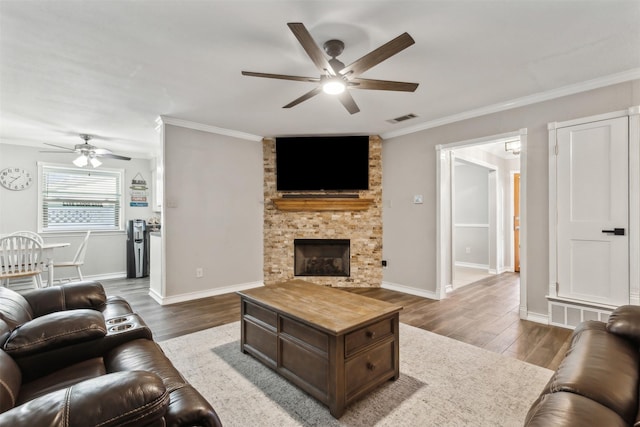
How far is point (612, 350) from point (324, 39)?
95.1 inches

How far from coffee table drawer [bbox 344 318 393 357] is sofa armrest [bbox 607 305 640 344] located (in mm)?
1150

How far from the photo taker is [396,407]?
6.02ft

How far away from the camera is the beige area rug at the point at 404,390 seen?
1737mm

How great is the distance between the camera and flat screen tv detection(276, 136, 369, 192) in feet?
15.8

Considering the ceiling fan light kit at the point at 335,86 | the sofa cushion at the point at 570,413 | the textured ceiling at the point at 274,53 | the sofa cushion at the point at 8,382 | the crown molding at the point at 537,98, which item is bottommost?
the sofa cushion at the point at 570,413

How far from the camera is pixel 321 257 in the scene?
16.9ft

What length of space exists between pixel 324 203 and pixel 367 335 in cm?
306

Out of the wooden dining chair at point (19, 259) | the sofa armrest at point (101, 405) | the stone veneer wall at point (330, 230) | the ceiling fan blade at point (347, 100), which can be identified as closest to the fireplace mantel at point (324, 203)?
the stone veneer wall at point (330, 230)

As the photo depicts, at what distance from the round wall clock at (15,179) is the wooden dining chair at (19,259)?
6.30 ft

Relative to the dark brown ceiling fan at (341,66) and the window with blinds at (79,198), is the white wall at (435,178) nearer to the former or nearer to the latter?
the dark brown ceiling fan at (341,66)

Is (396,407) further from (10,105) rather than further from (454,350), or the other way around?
(10,105)

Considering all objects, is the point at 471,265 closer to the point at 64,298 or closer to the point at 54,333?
the point at 64,298

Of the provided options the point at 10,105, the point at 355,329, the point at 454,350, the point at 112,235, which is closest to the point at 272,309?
the point at 355,329

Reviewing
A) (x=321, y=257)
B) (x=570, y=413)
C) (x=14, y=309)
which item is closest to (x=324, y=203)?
(x=321, y=257)
